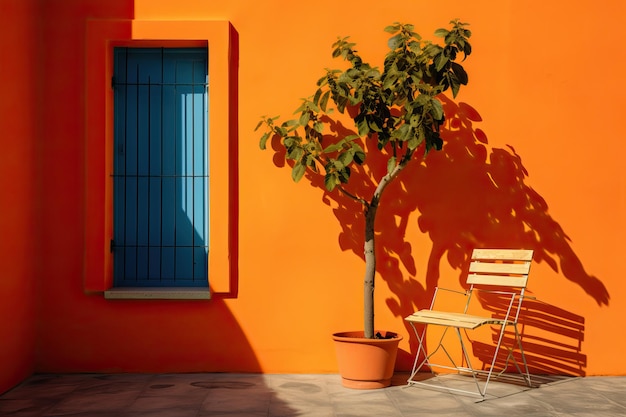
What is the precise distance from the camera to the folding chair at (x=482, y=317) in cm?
532

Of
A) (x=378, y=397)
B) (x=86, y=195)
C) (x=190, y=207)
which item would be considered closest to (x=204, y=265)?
(x=190, y=207)

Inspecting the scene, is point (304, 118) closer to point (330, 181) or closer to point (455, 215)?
point (330, 181)

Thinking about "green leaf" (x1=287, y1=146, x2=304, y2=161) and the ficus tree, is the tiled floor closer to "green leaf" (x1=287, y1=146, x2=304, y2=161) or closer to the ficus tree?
the ficus tree

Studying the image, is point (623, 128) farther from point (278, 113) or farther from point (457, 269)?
point (278, 113)

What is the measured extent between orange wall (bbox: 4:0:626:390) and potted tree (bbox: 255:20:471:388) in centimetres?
30

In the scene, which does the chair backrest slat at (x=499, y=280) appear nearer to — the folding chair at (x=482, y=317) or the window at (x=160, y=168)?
the folding chair at (x=482, y=317)

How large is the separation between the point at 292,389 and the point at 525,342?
1809mm

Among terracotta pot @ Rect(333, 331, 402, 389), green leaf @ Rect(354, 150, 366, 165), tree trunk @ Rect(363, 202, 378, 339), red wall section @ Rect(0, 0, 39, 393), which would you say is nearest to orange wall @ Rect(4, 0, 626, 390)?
red wall section @ Rect(0, 0, 39, 393)

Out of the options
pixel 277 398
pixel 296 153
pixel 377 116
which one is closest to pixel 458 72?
pixel 377 116

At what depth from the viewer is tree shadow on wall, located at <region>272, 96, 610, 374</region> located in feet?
19.6

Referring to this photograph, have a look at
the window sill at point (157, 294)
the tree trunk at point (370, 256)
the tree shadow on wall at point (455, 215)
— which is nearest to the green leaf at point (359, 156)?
the tree trunk at point (370, 256)

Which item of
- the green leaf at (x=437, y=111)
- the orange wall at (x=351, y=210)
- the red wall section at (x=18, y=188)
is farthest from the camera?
the orange wall at (x=351, y=210)

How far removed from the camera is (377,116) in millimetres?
5523

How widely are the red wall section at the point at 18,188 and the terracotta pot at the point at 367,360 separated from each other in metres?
2.21
